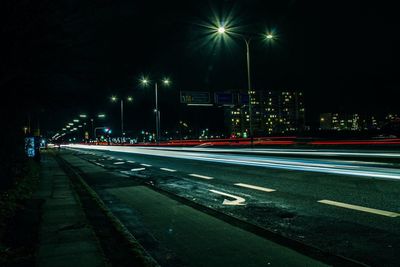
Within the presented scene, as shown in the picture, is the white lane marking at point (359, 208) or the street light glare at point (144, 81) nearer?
the white lane marking at point (359, 208)

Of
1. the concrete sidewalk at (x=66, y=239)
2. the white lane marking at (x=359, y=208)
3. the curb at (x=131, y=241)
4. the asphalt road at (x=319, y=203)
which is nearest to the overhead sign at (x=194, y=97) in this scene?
the asphalt road at (x=319, y=203)

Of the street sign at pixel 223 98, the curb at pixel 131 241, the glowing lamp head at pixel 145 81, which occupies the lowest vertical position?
the curb at pixel 131 241

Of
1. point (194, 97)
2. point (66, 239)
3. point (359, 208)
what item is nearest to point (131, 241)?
point (66, 239)

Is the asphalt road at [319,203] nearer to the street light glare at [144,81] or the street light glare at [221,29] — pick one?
the street light glare at [221,29]

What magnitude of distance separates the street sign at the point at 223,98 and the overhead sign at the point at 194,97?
1.16 meters

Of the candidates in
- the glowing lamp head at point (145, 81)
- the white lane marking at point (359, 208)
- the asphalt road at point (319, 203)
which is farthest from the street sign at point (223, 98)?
the white lane marking at point (359, 208)

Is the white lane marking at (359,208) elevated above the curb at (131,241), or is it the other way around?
the curb at (131,241)

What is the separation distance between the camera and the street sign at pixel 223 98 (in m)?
40.4

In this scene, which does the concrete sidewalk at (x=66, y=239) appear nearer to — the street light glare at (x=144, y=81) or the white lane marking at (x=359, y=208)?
the white lane marking at (x=359, y=208)

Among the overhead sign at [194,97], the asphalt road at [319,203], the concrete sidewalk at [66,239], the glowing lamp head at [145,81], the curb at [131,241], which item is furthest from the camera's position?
the glowing lamp head at [145,81]

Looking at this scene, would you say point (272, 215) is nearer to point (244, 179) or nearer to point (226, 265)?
point (226, 265)

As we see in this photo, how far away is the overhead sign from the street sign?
1164 mm

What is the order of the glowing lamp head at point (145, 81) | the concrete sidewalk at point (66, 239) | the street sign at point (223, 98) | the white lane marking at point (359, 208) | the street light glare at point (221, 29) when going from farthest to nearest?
the glowing lamp head at point (145, 81), the street sign at point (223, 98), the street light glare at point (221, 29), the white lane marking at point (359, 208), the concrete sidewalk at point (66, 239)

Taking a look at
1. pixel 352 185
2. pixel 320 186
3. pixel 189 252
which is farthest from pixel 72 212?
pixel 352 185
